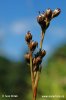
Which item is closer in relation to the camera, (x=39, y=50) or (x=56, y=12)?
(x=39, y=50)

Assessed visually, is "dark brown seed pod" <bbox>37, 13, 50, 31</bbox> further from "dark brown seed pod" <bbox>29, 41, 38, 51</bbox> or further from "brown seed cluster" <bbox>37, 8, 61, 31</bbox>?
"dark brown seed pod" <bbox>29, 41, 38, 51</bbox>

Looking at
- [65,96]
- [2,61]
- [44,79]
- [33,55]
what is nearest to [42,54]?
[33,55]

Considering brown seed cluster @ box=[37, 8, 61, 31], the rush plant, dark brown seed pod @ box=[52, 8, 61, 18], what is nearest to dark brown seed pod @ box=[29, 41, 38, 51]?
the rush plant

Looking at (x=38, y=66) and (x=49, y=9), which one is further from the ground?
(x=49, y=9)

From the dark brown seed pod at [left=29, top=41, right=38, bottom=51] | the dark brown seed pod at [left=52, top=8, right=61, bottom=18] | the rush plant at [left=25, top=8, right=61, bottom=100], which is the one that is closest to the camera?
the rush plant at [left=25, top=8, right=61, bottom=100]

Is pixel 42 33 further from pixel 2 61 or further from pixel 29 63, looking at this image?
pixel 2 61

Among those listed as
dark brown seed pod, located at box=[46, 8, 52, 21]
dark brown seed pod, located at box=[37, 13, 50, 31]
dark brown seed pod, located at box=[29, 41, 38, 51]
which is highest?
dark brown seed pod, located at box=[46, 8, 52, 21]

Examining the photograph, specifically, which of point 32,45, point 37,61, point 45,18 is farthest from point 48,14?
point 37,61

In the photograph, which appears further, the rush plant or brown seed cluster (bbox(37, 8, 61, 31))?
brown seed cluster (bbox(37, 8, 61, 31))

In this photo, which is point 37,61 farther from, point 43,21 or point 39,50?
point 43,21

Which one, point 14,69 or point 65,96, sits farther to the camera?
point 14,69

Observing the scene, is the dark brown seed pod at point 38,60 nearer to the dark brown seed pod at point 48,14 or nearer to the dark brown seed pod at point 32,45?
the dark brown seed pod at point 32,45
